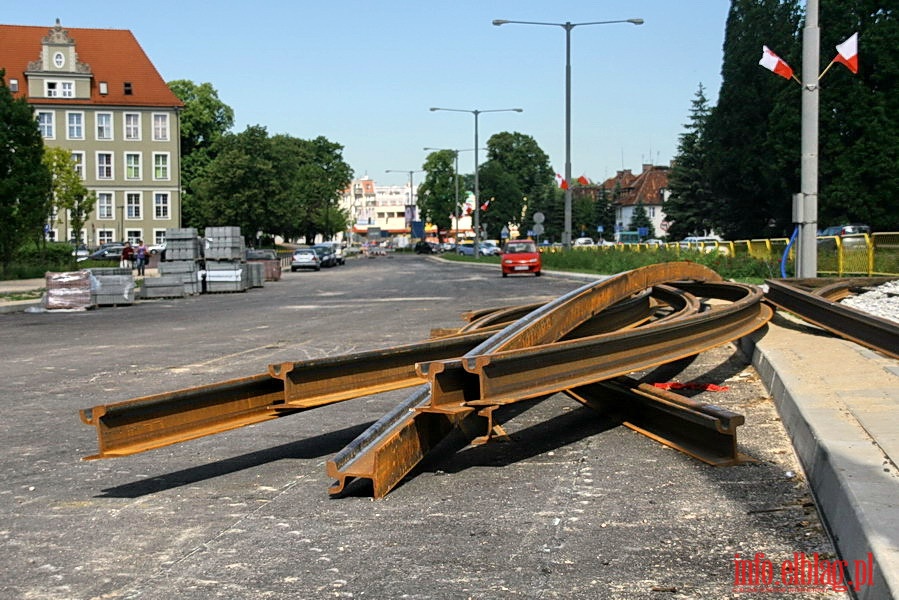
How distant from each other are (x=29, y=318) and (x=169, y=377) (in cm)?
1365

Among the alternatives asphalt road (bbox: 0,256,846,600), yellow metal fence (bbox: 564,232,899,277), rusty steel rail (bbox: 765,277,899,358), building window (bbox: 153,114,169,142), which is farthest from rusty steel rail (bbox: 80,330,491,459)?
building window (bbox: 153,114,169,142)

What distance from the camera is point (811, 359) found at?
959cm

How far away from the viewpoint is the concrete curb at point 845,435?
4137 millimetres

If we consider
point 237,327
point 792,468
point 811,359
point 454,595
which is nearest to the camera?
point 454,595

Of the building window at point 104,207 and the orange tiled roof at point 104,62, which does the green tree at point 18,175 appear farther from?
the building window at point 104,207

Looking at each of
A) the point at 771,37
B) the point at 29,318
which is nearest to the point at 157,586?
the point at 29,318

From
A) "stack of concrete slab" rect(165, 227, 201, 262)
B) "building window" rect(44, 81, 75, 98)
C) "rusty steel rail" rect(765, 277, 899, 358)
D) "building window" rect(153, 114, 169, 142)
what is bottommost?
"rusty steel rail" rect(765, 277, 899, 358)

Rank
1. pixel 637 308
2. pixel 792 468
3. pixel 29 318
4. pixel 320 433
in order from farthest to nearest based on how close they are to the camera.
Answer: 1. pixel 29 318
2. pixel 637 308
3. pixel 320 433
4. pixel 792 468

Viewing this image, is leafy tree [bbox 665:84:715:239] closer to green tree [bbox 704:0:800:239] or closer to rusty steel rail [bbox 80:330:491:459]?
green tree [bbox 704:0:800:239]

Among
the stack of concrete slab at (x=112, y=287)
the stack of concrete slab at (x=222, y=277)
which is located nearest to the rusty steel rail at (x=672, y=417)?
the stack of concrete slab at (x=112, y=287)

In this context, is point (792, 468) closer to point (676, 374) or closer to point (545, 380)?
point (545, 380)

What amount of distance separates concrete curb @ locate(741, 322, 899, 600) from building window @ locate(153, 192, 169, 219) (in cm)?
8983

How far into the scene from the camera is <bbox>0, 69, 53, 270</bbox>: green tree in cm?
3862

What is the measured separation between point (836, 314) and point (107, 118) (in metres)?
90.8
